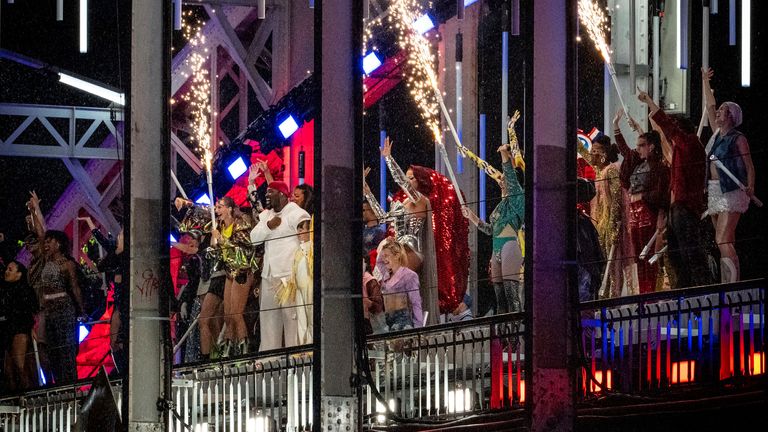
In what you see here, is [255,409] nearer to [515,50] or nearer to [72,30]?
[515,50]

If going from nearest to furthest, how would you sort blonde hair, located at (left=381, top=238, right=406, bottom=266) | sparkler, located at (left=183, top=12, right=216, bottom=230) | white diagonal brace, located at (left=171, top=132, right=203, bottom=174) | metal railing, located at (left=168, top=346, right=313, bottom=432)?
1. metal railing, located at (left=168, top=346, right=313, bottom=432)
2. blonde hair, located at (left=381, top=238, right=406, bottom=266)
3. sparkler, located at (left=183, top=12, right=216, bottom=230)
4. white diagonal brace, located at (left=171, top=132, right=203, bottom=174)

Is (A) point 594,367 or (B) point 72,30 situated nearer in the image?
(A) point 594,367

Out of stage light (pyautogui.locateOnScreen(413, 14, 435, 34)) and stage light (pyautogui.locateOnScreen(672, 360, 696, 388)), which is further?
stage light (pyautogui.locateOnScreen(413, 14, 435, 34))

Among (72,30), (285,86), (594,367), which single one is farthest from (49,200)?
(594,367)

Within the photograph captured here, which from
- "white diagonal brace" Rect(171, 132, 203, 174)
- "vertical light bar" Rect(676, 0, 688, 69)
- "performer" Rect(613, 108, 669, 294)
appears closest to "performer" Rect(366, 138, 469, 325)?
"performer" Rect(613, 108, 669, 294)

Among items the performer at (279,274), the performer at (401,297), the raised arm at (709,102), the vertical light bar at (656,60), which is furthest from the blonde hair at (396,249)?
the raised arm at (709,102)

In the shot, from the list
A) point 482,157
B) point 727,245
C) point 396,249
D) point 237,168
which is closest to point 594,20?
point 482,157

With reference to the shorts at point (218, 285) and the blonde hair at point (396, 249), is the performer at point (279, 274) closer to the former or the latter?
the shorts at point (218, 285)

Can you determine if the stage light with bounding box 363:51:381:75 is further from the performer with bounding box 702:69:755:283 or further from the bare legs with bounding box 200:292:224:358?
the performer with bounding box 702:69:755:283

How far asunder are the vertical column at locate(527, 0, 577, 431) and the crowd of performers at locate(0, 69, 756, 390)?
76.7 inches

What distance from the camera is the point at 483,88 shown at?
14.6m

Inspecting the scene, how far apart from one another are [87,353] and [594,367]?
6501 millimetres

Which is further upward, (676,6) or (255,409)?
(676,6)

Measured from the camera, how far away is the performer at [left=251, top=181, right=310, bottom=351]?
35.8 feet
